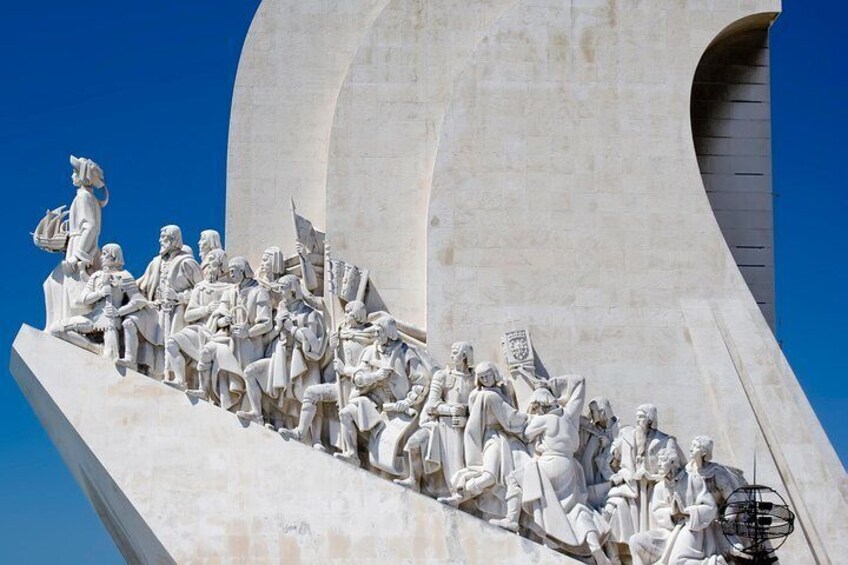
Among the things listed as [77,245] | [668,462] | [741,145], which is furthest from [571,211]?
[77,245]

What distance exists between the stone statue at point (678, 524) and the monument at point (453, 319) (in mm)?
25

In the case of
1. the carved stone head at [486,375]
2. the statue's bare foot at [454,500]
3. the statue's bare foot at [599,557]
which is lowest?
the statue's bare foot at [599,557]

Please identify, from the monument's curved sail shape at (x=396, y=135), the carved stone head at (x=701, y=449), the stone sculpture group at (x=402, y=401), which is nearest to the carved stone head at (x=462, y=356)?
the stone sculpture group at (x=402, y=401)

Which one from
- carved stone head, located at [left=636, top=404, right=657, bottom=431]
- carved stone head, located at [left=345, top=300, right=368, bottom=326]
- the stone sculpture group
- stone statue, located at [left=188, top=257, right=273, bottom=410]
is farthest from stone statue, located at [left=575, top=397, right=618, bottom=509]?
stone statue, located at [left=188, top=257, right=273, bottom=410]

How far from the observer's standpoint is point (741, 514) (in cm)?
1388

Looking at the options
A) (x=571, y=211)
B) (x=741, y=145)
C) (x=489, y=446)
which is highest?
(x=741, y=145)

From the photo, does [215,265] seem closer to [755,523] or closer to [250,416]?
[250,416]

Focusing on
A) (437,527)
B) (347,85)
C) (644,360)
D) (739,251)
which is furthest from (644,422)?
(347,85)

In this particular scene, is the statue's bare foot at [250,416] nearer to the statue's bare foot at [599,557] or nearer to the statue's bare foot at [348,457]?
the statue's bare foot at [348,457]

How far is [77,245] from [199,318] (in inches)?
55.4

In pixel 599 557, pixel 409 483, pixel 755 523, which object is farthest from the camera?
pixel 409 483

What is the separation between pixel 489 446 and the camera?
1432 cm

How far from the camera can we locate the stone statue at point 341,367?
1448 cm

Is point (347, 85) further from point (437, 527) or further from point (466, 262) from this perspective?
point (437, 527)
